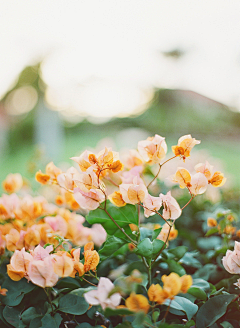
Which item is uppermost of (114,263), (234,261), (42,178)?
(42,178)

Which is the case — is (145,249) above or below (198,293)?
above

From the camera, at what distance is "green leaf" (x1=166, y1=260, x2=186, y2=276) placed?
1.58ft

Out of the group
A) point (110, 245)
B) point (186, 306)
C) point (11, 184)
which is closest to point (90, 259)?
point (110, 245)

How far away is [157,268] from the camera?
52 centimetres

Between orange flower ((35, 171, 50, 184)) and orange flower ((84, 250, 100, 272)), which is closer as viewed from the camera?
orange flower ((84, 250, 100, 272))

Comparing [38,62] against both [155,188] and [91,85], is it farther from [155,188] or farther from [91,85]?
[155,188]

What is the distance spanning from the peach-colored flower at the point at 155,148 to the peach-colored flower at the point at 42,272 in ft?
0.72

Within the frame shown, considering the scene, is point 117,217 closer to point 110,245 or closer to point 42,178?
point 110,245

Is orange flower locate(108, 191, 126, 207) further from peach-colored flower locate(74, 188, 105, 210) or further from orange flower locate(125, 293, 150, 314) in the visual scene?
orange flower locate(125, 293, 150, 314)

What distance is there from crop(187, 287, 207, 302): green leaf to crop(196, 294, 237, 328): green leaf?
0.06ft

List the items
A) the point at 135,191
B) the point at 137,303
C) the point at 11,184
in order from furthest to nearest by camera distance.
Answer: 1. the point at 11,184
2. the point at 135,191
3. the point at 137,303

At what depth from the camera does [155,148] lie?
0.42 meters

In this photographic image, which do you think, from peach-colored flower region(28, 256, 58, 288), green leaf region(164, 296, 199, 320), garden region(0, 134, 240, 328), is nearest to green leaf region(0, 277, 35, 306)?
garden region(0, 134, 240, 328)

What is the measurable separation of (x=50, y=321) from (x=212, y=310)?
0.24 metres
